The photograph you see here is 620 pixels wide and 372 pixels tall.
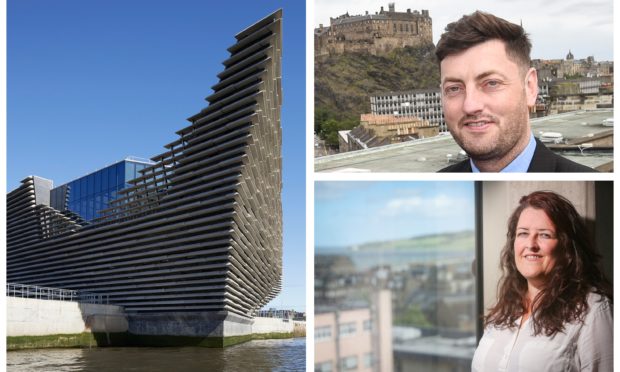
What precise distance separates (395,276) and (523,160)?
1.24 meters

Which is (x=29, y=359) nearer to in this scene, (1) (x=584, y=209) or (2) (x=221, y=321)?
(2) (x=221, y=321)

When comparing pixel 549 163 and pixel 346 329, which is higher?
pixel 549 163

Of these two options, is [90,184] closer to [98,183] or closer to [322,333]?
[98,183]

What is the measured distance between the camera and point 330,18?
5.16 meters

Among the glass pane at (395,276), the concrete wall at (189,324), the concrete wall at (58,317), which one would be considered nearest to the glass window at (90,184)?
the concrete wall at (58,317)

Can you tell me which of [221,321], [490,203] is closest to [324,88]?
[490,203]

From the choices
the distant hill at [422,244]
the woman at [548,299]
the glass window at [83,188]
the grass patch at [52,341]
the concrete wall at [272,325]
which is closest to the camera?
the woman at [548,299]

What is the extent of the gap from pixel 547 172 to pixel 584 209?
36 cm

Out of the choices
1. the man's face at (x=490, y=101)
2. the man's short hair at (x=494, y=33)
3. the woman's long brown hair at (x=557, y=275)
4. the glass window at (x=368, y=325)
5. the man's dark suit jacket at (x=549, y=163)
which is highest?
the man's short hair at (x=494, y=33)

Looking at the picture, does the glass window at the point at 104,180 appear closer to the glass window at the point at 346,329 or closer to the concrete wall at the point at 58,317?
the concrete wall at the point at 58,317

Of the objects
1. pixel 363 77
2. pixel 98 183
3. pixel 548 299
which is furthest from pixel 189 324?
pixel 548 299

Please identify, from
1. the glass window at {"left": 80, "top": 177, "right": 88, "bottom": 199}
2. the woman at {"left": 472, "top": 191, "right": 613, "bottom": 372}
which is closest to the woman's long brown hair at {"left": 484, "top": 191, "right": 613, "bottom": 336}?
the woman at {"left": 472, "top": 191, "right": 613, "bottom": 372}

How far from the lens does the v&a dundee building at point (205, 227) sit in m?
20.5

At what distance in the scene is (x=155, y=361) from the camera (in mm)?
17156
